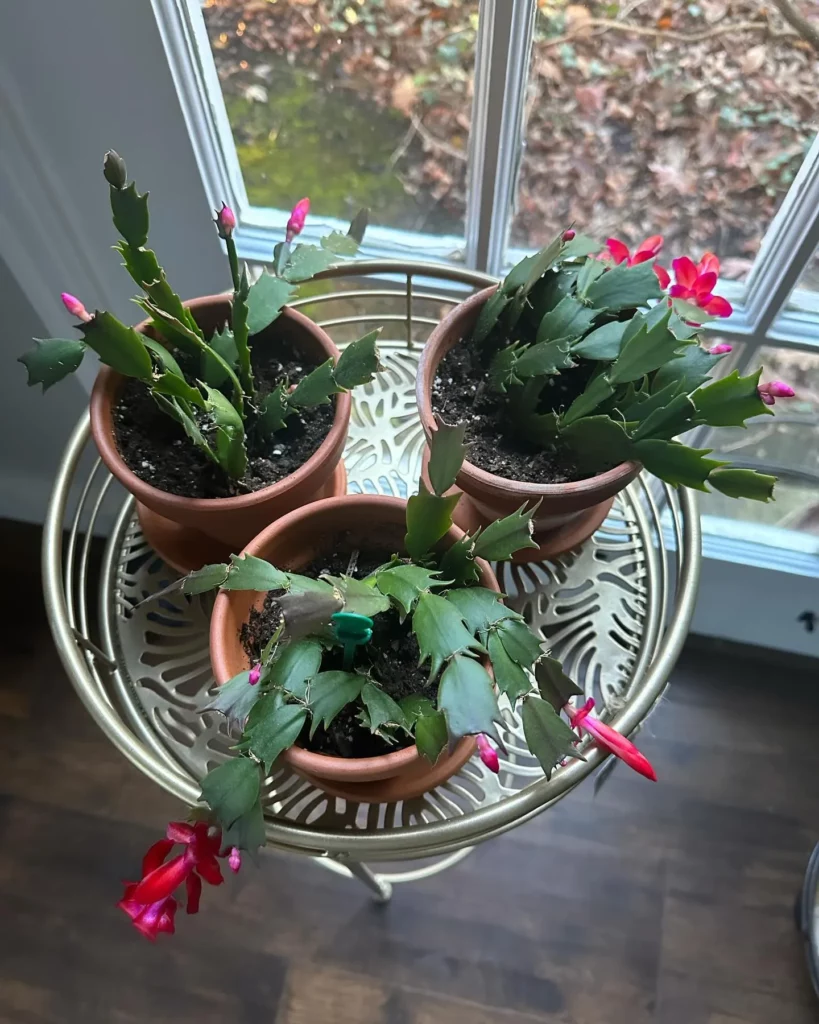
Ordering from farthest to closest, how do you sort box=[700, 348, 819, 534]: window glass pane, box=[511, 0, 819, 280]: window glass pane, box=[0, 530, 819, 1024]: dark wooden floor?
box=[0, 530, 819, 1024]: dark wooden floor
box=[700, 348, 819, 534]: window glass pane
box=[511, 0, 819, 280]: window glass pane

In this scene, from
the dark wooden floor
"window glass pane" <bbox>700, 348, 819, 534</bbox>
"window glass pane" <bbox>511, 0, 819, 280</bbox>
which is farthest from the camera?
the dark wooden floor

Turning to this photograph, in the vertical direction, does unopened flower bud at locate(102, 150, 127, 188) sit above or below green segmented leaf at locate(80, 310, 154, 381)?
above

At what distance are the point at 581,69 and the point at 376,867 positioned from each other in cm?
101

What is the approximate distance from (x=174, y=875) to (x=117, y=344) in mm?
361

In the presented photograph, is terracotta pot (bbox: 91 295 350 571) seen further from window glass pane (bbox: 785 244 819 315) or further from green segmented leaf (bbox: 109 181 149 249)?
window glass pane (bbox: 785 244 819 315)

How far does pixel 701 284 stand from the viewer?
67cm

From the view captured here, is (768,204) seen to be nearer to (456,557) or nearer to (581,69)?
(581,69)

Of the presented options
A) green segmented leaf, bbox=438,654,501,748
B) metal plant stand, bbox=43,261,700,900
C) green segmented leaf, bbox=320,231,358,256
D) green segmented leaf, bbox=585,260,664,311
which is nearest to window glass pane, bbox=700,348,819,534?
metal plant stand, bbox=43,261,700,900

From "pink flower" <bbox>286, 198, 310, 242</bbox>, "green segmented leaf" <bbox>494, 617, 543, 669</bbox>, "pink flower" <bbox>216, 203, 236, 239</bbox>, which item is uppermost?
"pink flower" <bbox>216, 203, 236, 239</bbox>

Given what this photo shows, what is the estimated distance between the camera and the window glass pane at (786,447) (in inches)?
37.2

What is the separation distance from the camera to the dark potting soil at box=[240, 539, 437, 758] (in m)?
0.60

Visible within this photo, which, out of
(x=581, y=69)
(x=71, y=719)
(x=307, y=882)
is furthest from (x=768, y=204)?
(x=71, y=719)

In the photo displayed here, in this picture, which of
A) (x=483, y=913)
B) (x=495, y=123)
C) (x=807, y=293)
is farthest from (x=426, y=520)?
(x=483, y=913)

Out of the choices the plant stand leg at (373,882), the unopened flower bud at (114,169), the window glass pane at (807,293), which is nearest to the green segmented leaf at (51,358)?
the unopened flower bud at (114,169)
